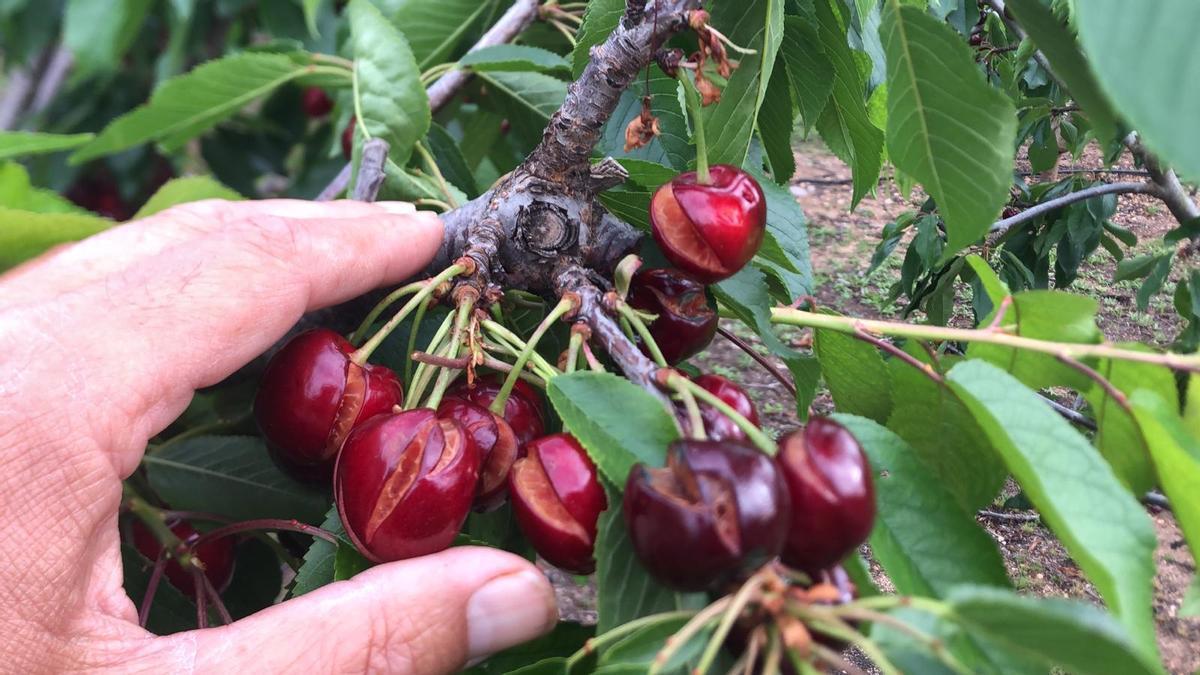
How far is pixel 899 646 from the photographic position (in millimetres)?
542

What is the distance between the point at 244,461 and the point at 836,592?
1162 millimetres

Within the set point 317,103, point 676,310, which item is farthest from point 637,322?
point 317,103

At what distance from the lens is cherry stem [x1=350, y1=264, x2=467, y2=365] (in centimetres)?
97

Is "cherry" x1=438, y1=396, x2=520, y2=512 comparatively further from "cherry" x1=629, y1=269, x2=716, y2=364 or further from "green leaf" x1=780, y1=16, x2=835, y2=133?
"green leaf" x1=780, y1=16, x2=835, y2=133

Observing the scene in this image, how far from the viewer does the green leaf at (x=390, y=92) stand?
5.03ft

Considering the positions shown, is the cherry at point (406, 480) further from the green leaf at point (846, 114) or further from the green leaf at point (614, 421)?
the green leaf at point (846, 114)

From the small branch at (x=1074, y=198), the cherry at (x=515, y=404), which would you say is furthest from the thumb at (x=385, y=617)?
the small branch at (x=1074, y=198)

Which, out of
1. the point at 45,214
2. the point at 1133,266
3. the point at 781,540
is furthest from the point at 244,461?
the point at 1133,266

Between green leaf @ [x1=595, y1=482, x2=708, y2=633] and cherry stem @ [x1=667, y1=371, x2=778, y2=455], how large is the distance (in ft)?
0.38

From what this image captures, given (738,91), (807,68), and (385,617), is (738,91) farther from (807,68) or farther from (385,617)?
(385,617)

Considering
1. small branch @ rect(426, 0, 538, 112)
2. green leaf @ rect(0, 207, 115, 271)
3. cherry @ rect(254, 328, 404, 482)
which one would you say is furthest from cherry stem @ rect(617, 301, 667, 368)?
small branch @ rect(426, 0, 538, 112)

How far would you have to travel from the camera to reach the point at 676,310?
99 cm

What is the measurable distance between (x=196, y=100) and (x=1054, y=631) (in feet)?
5.54

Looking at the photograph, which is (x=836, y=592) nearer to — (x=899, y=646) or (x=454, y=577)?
(x=899, y=646)
